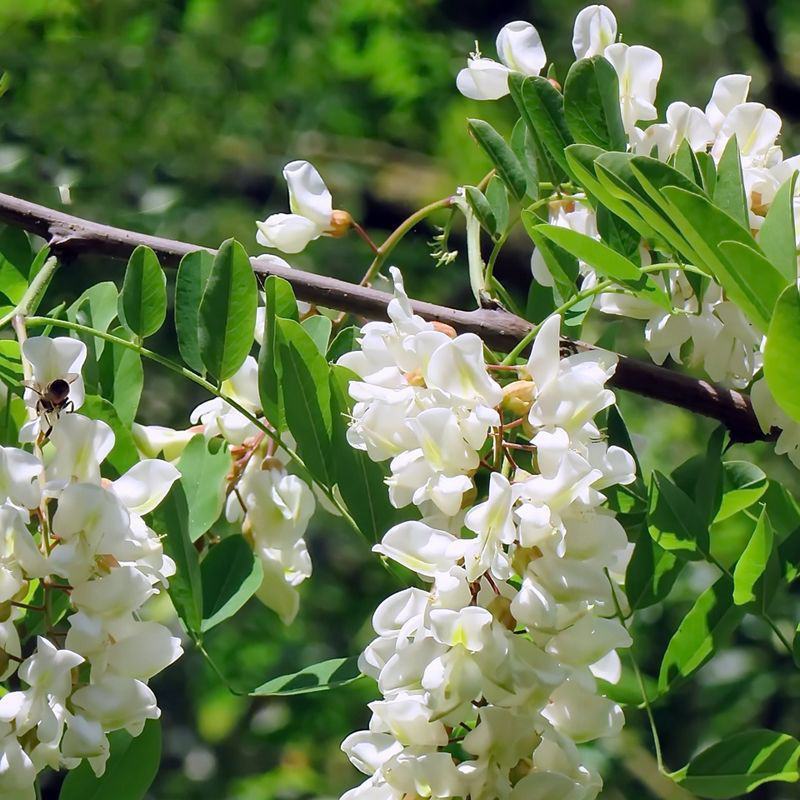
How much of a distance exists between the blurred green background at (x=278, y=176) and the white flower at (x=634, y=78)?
0.73 metres

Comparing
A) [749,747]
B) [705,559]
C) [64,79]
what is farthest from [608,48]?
[64,79]

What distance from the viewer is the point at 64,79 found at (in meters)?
1.79

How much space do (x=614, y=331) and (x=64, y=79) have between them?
3.97 ft

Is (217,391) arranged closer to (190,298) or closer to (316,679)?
(190,298)

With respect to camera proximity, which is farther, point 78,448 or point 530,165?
point 530,165

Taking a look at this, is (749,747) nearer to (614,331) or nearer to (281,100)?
(614,331)

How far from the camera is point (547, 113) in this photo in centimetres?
72

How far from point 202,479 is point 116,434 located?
0.21 feet

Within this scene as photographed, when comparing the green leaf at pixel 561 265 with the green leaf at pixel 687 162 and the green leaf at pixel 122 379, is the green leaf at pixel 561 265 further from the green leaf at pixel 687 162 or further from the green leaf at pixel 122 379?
the green leaf at pixel 122 379

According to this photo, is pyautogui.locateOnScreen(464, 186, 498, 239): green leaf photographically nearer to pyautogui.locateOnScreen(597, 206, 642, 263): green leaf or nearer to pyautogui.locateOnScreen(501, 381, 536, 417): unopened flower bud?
pyautogui.locateOnScreen(597, 206, 642, 263): green leaf

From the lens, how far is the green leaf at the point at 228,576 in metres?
0.71

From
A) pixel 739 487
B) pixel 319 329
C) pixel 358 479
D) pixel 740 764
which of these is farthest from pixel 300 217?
pixel 740 764

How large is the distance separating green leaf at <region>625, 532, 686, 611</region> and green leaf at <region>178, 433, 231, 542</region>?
0.24 meters

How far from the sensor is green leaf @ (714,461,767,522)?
0.70m
